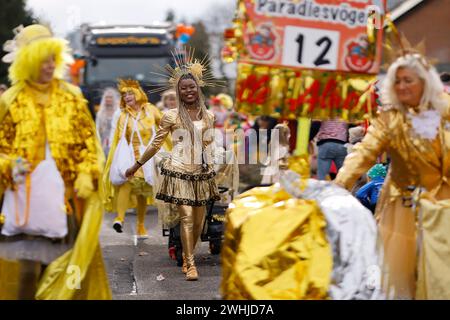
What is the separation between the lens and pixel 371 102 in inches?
253

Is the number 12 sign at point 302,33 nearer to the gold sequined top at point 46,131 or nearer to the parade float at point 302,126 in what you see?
the parade float at point 302,126

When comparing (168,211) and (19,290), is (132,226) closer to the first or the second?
(168,211)

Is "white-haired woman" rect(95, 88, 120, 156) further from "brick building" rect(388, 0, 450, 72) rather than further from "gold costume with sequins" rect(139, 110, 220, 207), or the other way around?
"brick building" rect(388, 0, 450, 72)

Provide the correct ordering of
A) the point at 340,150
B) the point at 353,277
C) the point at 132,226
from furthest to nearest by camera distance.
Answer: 1. the point at 132,226
2. the point at 340,150
3. the point at 353,277

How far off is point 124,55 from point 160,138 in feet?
47.5

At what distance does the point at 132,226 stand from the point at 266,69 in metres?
6.74

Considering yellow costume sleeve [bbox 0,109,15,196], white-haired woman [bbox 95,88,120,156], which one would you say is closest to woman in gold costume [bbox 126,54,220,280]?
yellow costume sleeve [bbox 0,109,15,196]

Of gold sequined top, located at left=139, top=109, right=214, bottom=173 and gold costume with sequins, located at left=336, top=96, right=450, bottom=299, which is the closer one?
gold costume with sequins, located at left=336, top=96, right=450, bottom=299

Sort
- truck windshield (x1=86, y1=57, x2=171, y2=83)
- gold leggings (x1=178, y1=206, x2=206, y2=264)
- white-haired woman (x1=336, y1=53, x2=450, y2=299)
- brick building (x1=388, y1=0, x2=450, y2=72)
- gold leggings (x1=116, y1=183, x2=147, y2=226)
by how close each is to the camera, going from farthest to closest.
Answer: brick building (x1=388, y1=0, x2=450, y2=72), truck windshield (x1=86, y1=57, x2=171, y2=83), gold leggings (x1=116, y1=183, x2=147, y2=226), gold leggings (x1=178, y1=206, x2=206, y2=264), white-haired woman (x1=336, y1=53, x2=450, y2=299)

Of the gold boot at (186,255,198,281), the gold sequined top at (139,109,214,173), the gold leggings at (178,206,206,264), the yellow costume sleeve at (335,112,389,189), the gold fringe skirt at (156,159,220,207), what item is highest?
the yellow costume sleeve at (335,112,389,189)

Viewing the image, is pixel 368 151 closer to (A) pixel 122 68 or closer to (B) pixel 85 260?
(B) pixel 85 260

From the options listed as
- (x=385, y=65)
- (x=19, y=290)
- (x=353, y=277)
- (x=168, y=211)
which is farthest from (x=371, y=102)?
(x=168, y=211)

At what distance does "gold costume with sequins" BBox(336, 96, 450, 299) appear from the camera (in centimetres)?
586

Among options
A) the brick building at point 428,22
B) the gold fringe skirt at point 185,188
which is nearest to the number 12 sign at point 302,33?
the gold fringe skirt at point 185,188
